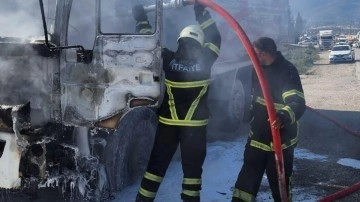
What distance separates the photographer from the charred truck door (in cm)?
379

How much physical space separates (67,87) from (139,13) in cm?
101

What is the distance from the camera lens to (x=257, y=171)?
3818mm

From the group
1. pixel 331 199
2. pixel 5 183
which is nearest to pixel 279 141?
pixel 331 199

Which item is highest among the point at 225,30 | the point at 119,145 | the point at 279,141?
the point at 225,30

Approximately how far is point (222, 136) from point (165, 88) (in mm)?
3577

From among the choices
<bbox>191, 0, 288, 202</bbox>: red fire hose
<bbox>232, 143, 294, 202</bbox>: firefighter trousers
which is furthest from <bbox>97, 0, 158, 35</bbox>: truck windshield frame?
<bbox>232, 143, 294, 202</bbox>: firefighter trousers

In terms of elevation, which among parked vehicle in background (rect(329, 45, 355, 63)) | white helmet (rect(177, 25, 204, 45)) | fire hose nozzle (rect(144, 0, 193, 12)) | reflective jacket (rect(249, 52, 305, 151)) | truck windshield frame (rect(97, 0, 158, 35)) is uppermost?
fire hose nozzle (rect(144, 0, 193, 12))

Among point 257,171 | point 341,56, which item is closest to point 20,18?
point 257,171

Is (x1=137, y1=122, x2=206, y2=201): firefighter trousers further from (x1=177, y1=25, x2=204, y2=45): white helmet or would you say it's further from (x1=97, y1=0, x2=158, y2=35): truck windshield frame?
(x1=97, y1=0, x2=158, y2=35): truck windshield frame

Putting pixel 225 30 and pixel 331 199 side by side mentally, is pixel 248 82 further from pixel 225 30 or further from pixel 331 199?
pixel 331 199

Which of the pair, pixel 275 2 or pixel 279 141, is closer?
pixel 279 141

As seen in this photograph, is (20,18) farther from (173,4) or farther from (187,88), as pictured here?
(187,88)

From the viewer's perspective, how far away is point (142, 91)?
390cm

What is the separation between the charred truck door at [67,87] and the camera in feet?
12.4
